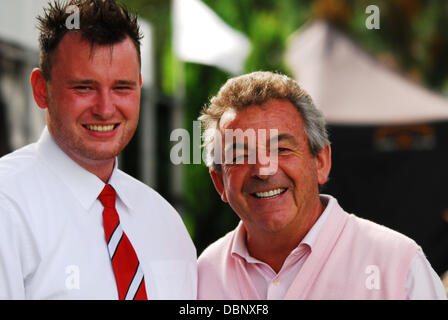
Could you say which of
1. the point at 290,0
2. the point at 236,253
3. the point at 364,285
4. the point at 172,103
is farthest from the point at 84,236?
the point at 290,0

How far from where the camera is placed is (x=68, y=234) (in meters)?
2.21

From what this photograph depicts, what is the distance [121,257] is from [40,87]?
0.74m

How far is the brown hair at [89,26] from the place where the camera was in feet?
7.48

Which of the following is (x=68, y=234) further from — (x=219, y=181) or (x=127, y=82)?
(x=219, y=181)

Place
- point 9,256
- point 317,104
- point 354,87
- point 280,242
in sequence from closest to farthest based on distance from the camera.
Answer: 1. point 9,256
2. point 280,242
3. point 317,104
4. point 354,87

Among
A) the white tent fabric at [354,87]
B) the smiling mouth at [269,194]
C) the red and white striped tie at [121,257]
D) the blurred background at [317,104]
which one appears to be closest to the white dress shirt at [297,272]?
the smiling mouth at [269,194]

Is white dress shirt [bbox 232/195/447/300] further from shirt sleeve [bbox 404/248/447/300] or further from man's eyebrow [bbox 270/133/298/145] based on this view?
man's eyebrow [bbox 270/133/298/145]

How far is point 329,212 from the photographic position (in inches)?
101

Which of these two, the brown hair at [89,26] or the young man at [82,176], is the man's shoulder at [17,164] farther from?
the brown hair at [89,26]

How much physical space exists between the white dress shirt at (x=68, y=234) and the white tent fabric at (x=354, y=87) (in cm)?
496

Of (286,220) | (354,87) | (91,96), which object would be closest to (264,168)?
(286,220)

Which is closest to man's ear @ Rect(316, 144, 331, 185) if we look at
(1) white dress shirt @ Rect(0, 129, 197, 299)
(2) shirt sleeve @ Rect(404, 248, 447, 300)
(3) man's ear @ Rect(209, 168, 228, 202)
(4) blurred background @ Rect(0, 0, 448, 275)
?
(3) man's ear @ Rect(209, 168, 228, 202)

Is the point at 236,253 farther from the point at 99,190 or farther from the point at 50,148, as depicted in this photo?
the point at 50,148
